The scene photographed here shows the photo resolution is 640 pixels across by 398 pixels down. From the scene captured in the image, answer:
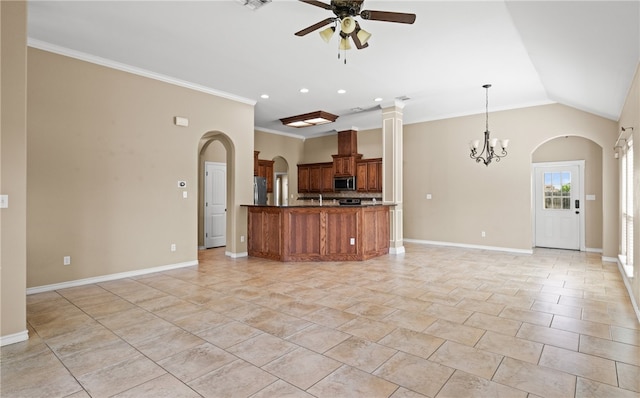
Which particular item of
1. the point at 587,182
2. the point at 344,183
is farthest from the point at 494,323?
the point at 344,183

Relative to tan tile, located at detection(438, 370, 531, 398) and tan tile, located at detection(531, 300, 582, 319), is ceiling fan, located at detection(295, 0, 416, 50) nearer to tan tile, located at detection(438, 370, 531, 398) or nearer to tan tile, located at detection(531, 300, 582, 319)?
tan tile, located at detection(438, 370, 531, 398)

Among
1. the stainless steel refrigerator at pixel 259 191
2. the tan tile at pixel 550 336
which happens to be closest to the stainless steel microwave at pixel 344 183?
the stainless steel refrigerator at pixel 259 191

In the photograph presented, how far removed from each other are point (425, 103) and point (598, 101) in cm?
281

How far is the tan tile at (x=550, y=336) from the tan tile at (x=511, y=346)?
12 centimetres

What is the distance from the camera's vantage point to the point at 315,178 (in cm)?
1026

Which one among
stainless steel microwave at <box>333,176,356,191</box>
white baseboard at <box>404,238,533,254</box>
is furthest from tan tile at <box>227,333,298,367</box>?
stainless steel microwave at <box>333,176,356,191</box>

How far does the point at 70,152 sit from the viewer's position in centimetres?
448

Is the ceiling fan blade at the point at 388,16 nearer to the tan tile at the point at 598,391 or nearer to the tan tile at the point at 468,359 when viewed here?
the tan tile at the point at 468,359

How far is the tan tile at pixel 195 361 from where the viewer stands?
2.33 metres

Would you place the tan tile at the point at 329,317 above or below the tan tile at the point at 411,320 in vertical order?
above

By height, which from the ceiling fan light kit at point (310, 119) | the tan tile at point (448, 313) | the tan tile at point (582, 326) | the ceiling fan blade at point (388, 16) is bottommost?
the tan tile at point (582, 326)

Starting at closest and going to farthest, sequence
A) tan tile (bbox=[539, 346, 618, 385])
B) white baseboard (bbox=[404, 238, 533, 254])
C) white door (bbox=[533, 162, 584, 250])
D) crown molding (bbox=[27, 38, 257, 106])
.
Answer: tan tile (bbox=[539, 346, 618, 385]), crown molding (bbox=[27, 38, 257, 106]), white baseboard (bbox=[404, 238, 533, 254]), white door (bbox=[533, 162, 584, 250])

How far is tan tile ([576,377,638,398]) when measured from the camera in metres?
2.05

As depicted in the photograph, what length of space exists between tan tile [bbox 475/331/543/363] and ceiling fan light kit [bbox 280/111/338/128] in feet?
19.3
